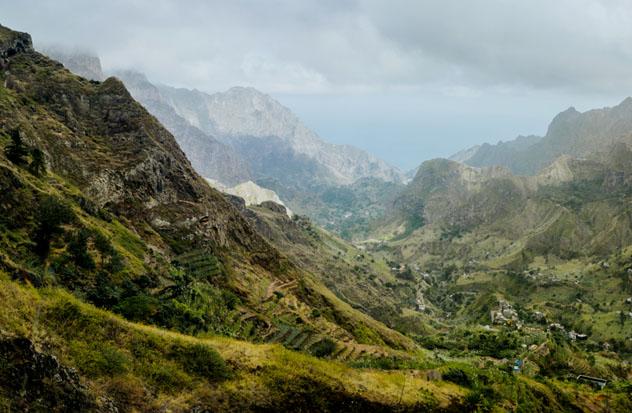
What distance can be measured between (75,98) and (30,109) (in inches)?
791

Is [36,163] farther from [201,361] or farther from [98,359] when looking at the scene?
[98,359]

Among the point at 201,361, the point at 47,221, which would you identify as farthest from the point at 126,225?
the point at 201,361

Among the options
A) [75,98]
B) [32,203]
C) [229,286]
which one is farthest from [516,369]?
[75,98]

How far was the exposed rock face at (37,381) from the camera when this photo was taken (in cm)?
1978

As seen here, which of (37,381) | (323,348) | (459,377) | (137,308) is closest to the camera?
(37,381)

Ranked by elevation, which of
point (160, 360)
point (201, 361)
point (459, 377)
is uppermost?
point (160, 360)

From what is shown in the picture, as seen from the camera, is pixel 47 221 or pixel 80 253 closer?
pixel 47 221

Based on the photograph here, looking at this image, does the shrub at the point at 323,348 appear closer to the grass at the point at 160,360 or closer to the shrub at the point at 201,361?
the grass at the point at 160,360

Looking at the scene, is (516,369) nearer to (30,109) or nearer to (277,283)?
(277,283)

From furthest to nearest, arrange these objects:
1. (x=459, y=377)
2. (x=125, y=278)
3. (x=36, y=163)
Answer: (x=36, y=163)
(x=125, y=278)
(x=459, y=377)

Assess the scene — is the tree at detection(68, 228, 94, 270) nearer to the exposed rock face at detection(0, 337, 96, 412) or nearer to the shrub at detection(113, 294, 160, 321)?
the shrub at detection(113, 294, 160, 321)

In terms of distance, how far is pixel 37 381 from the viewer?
20.6 m

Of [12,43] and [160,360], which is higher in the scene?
[12,43]

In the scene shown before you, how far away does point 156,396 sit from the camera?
976 inches
